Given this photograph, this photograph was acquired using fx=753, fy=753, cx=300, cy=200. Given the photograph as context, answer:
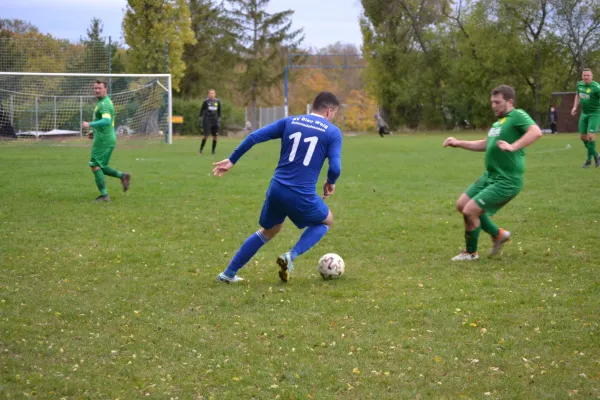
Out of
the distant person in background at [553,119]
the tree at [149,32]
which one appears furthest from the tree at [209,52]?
the distant person in background at [553,119]

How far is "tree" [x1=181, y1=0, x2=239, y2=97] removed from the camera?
186ft

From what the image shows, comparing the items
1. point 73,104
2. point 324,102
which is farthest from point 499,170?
point 73,104

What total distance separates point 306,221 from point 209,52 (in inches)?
2070

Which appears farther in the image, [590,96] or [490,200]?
[590,96]

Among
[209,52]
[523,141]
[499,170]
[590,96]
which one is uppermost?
[209,52]

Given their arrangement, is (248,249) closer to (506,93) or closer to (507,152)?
(507,152)

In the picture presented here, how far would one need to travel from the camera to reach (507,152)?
8.26m

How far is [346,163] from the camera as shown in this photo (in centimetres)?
2152

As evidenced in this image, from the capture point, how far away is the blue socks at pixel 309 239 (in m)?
7.47

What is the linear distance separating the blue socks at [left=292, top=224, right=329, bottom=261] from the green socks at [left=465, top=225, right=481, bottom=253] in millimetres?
1820

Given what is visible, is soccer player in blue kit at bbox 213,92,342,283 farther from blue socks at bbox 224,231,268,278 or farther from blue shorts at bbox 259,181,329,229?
blue socks at bbox 224,231,268,278

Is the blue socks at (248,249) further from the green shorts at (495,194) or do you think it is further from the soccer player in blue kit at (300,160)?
the green shorts at (495,194)

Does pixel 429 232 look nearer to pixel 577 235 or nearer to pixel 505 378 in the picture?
pixel 577 235

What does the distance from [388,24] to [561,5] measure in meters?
12.1
